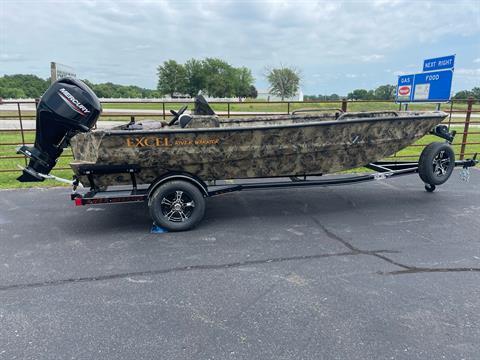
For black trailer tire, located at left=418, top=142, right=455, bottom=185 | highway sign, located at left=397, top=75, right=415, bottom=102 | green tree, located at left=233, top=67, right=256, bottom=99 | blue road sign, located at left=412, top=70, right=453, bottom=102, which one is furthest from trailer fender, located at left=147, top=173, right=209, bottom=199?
green tree, located at left=233, top=67, right=256, bottom=99

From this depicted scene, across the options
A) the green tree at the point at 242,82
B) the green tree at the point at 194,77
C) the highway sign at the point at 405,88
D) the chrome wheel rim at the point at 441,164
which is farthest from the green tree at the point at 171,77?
the chrome wheel rim at the point at 441,164

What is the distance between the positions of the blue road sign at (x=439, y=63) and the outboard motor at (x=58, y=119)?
888cm

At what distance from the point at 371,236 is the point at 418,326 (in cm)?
166

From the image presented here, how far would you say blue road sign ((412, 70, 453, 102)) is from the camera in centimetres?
931

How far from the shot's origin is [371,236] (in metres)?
4.07

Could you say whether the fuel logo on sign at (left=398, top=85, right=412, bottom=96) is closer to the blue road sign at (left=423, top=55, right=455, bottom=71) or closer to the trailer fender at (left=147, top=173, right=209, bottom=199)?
the blue road sign at (left=423, top=55, right=455, bottom=71)

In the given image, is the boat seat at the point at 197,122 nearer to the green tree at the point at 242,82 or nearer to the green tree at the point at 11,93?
the green tree at the point at 11,93

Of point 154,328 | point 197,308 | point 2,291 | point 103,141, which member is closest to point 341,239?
point 197,308

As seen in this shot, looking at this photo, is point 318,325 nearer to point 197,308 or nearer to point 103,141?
point 197,308

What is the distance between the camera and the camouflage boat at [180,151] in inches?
156

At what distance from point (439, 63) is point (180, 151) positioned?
28.4ft

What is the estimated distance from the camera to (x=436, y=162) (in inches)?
215

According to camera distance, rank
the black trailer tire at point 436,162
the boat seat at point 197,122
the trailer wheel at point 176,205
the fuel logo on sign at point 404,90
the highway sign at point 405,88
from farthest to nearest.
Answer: the fuel logo on sign at point 404,90
the highway sign at point 405,88
the black trailer tire at point 436,162
the boat seat at point 197,122
the trailer wheel at point 176,205

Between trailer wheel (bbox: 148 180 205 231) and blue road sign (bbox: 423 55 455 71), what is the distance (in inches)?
324
